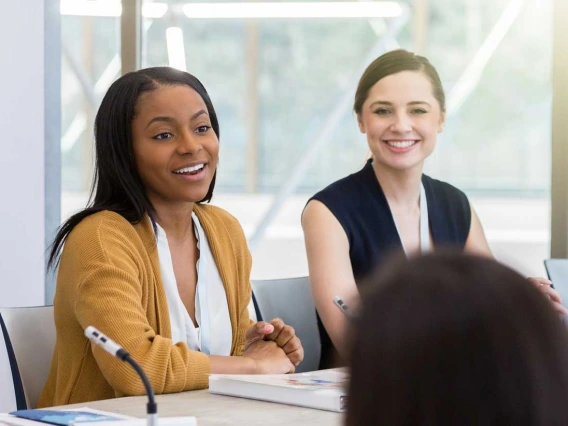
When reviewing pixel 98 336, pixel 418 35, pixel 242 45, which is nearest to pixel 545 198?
pixel 418 35

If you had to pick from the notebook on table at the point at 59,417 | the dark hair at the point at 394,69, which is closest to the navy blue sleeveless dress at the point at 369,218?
the dark hair at the point at 394,69

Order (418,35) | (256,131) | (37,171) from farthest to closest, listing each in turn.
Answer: (256,131), (418,35), (37,171)

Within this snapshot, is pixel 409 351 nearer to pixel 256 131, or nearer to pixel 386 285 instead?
pixel 386 285

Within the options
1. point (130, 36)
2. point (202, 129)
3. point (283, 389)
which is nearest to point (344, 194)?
point (202, 129)

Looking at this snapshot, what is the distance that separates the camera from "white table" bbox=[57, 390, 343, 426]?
1521 millimetres

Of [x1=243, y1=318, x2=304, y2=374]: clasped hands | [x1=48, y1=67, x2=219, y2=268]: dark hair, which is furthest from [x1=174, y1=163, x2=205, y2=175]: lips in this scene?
[x1=243, y1=318, x2=304, y2=374]: clasped hands

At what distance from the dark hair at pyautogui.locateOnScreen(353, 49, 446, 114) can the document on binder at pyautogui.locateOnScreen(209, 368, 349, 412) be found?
1242 millimetres

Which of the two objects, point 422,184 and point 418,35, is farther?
point 418,35

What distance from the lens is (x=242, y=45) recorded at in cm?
502

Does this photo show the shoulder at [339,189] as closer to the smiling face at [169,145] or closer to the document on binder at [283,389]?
the smiling face at [169,145]

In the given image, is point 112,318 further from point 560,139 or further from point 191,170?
point 560,139

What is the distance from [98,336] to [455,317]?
74 centimetres

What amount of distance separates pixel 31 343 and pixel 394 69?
1.39 metres

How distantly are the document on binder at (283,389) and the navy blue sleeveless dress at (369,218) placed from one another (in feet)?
2.77
